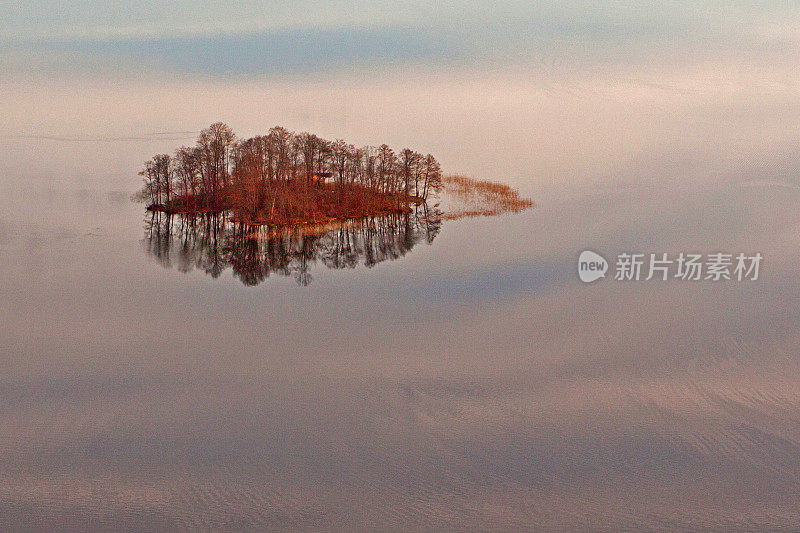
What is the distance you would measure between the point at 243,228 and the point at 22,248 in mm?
10435

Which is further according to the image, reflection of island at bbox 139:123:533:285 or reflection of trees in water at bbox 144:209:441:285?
reflection of island at bbox 139:123:533:285


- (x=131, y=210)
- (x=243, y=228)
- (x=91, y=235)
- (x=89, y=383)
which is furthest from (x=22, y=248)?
(x=89, y=383)

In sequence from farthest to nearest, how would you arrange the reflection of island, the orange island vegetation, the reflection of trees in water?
the orange island vegetation < the reflection of island < the reflection of trees in water

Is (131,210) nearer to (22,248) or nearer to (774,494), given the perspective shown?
(22,248)

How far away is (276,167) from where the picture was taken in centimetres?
4025

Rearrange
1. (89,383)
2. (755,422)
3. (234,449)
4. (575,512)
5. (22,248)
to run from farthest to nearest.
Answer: (22,248) < (89,383) < (755,422) < (234,449) < (575,512)

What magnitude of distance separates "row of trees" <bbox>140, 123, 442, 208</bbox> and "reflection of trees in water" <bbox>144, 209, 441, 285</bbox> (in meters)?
2.75

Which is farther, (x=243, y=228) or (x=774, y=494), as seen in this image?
(x=243, y=228)

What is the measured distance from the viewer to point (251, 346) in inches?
699

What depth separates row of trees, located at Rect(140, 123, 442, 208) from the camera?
40375 millimetres

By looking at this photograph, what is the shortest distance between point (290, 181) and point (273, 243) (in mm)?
9018

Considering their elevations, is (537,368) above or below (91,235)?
below

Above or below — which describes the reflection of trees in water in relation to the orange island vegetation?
below

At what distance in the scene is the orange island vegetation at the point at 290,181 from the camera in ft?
128
